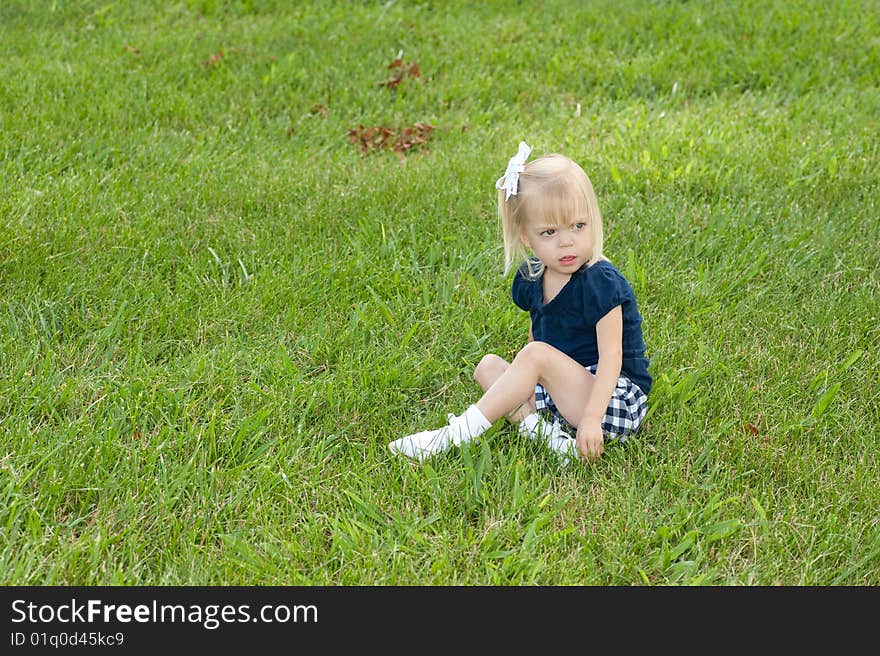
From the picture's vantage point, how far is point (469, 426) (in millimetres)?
3389

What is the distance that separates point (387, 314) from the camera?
4184mm

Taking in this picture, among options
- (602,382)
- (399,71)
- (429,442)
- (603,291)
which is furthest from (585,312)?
(399,71)

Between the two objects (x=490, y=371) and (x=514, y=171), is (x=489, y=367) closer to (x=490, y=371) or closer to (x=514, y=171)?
(x=490, y=371)

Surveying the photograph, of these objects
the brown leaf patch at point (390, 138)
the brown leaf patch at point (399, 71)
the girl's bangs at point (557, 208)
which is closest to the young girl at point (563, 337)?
the girl's bangs at point (557, 208)

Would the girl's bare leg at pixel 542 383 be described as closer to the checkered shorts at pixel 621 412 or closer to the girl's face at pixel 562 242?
the checkered shorts at pixel 621 412

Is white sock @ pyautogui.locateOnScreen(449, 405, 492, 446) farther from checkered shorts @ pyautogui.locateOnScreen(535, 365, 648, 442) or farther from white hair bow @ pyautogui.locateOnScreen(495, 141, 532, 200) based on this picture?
white hair bow @ pyautogui.locateOnScreen(495, 141, 532, 200)

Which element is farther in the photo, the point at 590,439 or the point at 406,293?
the point at 406,293

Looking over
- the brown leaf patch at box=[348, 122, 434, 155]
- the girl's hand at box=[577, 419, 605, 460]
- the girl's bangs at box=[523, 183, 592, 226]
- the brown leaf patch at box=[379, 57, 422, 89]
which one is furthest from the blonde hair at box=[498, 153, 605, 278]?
the brown leaf patch at box=[379, 57, 422, 89]

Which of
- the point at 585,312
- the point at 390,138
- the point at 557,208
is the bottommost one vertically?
the point at 390,138

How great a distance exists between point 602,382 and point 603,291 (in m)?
0.32

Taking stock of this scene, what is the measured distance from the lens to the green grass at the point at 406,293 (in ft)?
9.73
